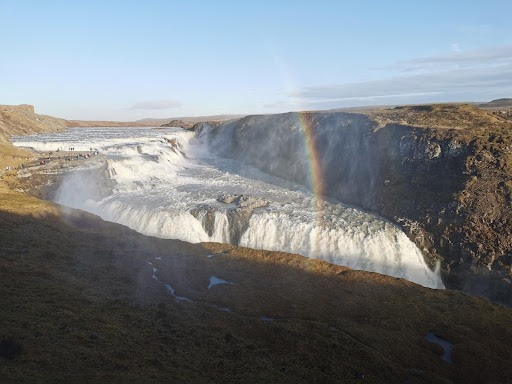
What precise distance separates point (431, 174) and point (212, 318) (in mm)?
36151

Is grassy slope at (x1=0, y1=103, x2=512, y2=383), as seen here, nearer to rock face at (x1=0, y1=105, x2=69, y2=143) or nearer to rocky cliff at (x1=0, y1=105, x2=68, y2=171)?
rocky cliff at (x1=0, y1=105, x2=68, y2=171)

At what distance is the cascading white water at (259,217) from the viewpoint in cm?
3938

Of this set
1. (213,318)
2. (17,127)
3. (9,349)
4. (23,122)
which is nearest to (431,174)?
(213,318)

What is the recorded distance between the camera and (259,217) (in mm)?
43406

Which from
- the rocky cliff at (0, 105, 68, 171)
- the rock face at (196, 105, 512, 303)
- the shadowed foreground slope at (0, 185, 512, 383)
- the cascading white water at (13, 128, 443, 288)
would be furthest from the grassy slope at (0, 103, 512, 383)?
the rocky cliff at (0, 105, 68, 171)

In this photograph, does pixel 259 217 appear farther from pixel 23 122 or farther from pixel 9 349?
pixel 23 122

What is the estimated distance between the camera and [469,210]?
40719mm

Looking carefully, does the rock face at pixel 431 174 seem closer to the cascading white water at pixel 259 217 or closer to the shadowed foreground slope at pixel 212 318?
the cascading white water at pixel 259 217

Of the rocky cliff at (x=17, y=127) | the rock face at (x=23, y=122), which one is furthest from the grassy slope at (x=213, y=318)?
the rock face at (x=23, y=122)

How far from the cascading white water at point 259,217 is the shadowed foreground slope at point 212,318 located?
19.3ft

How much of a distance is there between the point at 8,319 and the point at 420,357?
2108cm

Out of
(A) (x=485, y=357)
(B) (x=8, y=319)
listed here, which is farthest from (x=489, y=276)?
(B) (x=8, y=319)

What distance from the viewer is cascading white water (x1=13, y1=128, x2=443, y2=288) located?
39.4 metres

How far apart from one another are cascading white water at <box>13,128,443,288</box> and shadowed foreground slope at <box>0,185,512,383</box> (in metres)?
5.88
